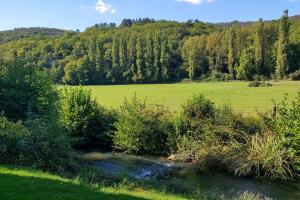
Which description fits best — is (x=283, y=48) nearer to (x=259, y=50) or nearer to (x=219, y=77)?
(x=259, y=50)

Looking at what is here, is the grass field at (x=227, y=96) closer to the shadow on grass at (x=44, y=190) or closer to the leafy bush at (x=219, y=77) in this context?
the shadow on grass at (x=44, y=190)

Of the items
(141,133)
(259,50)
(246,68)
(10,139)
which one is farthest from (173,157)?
(259,50)

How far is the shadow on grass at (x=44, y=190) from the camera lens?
12.8 m

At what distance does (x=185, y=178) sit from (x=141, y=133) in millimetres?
8353

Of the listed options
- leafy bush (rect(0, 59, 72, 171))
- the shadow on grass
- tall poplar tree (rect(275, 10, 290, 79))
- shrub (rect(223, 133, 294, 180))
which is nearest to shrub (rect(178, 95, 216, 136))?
shrub (rect(223, 133, 294, 180))

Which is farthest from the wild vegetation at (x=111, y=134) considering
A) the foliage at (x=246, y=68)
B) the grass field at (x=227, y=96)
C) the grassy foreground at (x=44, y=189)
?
the foliage at (x=246, y=68)

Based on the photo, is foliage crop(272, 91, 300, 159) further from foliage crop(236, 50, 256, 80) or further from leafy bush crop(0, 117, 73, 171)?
foliage crop(236, 50, 256, 80)

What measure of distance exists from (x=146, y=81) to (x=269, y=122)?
3920 inches

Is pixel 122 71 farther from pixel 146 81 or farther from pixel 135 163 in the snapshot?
pixel 135 163

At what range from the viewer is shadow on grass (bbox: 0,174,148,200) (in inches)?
502

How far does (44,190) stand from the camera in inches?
531

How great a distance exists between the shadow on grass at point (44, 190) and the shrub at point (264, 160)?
15660mm

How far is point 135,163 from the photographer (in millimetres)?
31266

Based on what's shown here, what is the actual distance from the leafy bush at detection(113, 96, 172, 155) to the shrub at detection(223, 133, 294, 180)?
7.08m
